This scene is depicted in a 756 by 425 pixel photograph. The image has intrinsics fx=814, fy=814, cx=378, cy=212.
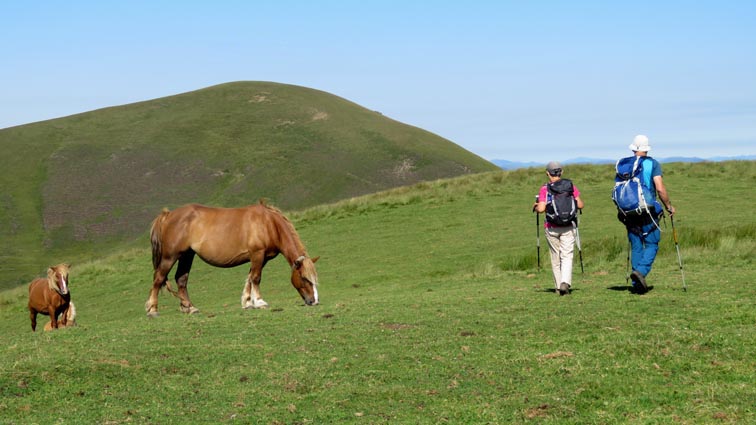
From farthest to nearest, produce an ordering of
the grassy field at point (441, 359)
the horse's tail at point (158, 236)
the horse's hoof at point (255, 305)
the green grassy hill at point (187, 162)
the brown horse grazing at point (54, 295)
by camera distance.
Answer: the green grassy hill at point (187, 162) → the brown horse grazing at point (54, 295) → the horse's tail at point (158, 236) → the horse's hoof at point (255, 305) → the grassy field at point (441, 359)

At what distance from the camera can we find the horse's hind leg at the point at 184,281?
60.1 ft

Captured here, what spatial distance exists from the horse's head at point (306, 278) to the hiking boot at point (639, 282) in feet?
21.6

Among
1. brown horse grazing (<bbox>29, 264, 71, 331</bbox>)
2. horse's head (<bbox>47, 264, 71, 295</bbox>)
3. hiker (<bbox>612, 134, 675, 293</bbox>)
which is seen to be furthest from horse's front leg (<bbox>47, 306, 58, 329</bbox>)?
hiker (<bbox>612, 134, 675, 293</bbox>)

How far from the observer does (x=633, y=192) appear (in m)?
14.1

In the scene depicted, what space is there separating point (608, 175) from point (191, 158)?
82.4 meters

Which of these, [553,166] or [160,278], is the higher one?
[553,166]

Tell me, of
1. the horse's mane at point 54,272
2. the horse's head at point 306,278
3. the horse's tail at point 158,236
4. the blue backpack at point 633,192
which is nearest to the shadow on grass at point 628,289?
the blue backpack at point 633,192

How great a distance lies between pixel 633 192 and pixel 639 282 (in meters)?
1.61

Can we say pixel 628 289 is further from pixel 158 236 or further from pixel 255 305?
pixel 158 236

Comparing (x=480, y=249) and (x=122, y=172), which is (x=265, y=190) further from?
(x=480, y=249)

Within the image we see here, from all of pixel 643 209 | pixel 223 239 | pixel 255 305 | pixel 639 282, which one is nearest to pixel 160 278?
pixel 223 239

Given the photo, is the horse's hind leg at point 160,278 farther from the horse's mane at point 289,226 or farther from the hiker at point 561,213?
the hiker at point 561,213

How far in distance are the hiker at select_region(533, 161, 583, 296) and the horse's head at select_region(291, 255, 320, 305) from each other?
5.22 meters

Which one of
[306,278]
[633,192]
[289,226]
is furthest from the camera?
[289,226]
